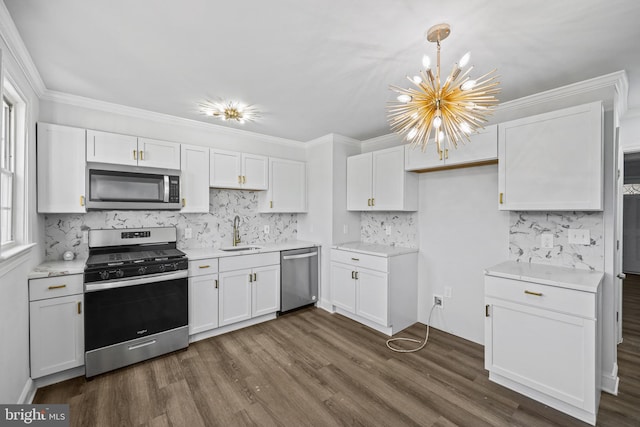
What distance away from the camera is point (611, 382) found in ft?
7.22

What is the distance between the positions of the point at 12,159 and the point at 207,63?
1.66 meters

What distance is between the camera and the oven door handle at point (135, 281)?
2.39 m

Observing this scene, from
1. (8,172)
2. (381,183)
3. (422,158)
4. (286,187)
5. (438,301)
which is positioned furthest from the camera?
(286,187)

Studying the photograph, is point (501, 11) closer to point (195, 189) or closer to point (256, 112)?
point (256, 112)

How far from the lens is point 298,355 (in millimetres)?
2779

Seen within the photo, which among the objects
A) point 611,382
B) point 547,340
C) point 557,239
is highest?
point 557,239

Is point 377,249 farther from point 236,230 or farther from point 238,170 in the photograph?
point 238,170

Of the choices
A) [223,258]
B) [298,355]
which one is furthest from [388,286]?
[223,258]

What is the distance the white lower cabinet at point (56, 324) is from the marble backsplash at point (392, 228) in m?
3.31

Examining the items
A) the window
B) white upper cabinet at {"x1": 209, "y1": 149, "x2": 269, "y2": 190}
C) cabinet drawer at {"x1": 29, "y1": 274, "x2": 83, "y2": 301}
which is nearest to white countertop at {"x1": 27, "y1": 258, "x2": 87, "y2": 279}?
cabinet drawer at {"x1": 29, "y1": 274, "x2": 83, "y2": 301}

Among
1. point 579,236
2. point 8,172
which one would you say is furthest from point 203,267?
point 579,236

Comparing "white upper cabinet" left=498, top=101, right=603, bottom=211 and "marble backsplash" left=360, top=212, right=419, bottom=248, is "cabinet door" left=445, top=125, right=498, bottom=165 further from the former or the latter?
"marble backsplash" left=360, top=212, right=419, bottom=248

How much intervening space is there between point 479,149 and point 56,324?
13.1ft

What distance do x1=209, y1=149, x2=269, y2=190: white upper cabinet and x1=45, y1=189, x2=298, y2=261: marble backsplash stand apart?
0.32m
